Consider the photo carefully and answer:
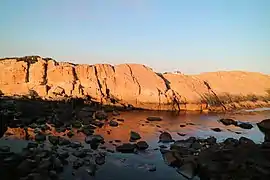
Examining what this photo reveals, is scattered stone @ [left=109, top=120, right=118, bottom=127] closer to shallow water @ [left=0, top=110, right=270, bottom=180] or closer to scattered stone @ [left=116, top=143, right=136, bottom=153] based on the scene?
shallow water @ [left=0, top=110, right=270, bottom=180]

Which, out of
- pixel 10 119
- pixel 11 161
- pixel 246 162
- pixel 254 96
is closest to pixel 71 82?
pixel 10 119

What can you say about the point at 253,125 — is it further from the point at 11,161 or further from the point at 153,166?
the point at 11,161

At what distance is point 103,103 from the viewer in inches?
1693

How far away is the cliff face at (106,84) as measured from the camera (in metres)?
43.6

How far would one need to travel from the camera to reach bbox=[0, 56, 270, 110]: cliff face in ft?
143

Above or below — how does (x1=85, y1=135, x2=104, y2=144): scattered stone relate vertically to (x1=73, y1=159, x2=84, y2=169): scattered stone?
above

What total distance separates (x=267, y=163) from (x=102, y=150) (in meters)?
10.0

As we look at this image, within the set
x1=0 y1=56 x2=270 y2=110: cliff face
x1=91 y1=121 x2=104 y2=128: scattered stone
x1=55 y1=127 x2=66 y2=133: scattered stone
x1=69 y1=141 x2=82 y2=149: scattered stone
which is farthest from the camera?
x1=0 y1=56 x2=270 y2=110: cliff face

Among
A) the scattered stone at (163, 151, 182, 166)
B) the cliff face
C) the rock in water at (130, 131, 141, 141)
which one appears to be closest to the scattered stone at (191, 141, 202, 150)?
the scattered stone at (163, 151, 182, 166)

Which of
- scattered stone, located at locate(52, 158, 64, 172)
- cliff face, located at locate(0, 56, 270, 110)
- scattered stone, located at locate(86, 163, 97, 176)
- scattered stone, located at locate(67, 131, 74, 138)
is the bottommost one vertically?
scattered stone, located at locate(86, 163, 97, 176)

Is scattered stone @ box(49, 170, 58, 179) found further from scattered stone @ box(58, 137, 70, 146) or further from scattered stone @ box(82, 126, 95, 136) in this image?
scattered stone @ box(82, 126, 95, 136)

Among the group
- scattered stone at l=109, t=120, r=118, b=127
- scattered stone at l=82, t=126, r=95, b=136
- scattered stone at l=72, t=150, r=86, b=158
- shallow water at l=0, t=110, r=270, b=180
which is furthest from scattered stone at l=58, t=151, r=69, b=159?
scattered stone at l=109, t=120, r=118, b=127

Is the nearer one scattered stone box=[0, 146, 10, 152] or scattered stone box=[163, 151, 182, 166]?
scattered stone box=[0, 146, 10, 152]

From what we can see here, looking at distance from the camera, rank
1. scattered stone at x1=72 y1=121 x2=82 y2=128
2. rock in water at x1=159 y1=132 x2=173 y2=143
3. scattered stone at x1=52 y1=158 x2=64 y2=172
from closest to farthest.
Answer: scattered stone at x1=52 y1=158 x2=64 y2=172
rock in water at x1=159 y1=132 x2=173 y2=143
scattered stone at x1=72 y1=121 x2=82 y2=128
